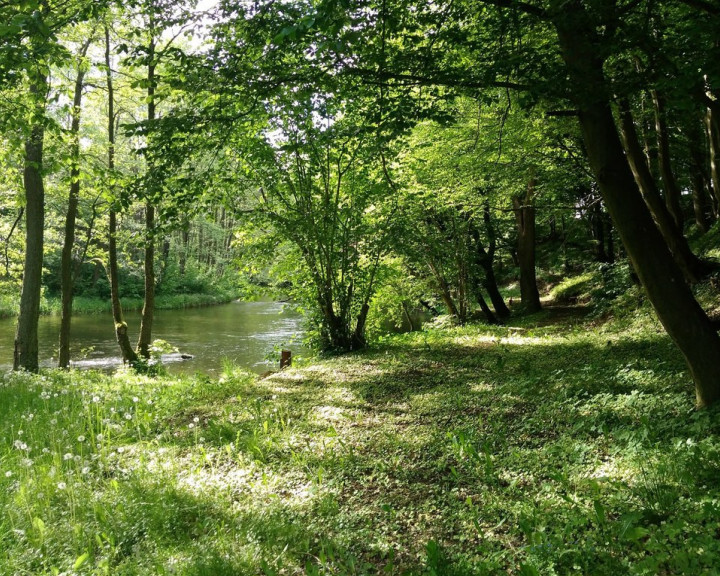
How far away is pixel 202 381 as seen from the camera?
8297 mm

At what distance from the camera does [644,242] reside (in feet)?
12.7

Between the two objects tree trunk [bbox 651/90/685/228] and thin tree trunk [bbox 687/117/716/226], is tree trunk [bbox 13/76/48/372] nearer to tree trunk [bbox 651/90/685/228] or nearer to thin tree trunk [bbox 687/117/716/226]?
tree trunk [bbox 651/90/685/228]

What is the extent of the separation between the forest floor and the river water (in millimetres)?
5414

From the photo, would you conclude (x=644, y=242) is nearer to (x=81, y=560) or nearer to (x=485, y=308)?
(x=81, y=560)

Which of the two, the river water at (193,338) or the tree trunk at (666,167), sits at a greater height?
the tree trunk at (666,167)

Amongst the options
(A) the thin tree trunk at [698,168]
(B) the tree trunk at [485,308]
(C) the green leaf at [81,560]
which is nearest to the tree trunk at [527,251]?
(B) the tree trunk at [485,308]

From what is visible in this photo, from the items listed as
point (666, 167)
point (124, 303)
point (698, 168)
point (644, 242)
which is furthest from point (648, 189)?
point (124, 303)

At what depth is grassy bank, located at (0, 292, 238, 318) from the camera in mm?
25984

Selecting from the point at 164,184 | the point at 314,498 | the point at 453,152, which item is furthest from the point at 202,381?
the point at 453,152

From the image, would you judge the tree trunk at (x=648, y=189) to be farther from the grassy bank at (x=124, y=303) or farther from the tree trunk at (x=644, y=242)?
the grassy bank at (x=124, y=303)

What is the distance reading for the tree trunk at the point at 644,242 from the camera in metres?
3.84

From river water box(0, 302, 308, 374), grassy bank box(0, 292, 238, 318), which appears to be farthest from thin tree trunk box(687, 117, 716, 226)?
grassy bank box(0, 292, 238, 318)

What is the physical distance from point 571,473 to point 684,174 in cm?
1519

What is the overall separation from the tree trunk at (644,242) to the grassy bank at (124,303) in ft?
96.0
